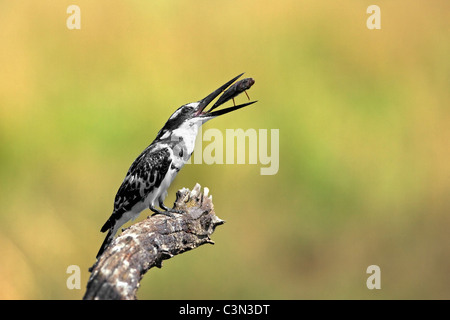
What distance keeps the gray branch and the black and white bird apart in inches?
7.1

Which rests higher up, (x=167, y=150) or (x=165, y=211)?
(x=167, y=150)

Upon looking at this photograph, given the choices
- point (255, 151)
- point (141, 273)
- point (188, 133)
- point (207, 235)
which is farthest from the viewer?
point (255, 151)

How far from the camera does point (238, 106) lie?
13.3ft

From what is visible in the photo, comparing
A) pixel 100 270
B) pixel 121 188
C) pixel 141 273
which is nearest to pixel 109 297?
pixel 100 270

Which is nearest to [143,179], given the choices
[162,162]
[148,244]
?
[162,162]

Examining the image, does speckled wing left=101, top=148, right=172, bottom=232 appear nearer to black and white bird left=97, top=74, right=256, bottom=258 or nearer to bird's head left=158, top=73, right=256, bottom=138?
black and white bird left=97, top=74, right=256, bottom=258

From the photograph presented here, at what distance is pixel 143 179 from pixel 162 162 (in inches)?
7.2

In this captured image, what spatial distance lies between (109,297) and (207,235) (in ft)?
3.93

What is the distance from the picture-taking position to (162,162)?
3934 mm

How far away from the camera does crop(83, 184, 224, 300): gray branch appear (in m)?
2.74

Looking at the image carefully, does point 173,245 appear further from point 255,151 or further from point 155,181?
point 255,151

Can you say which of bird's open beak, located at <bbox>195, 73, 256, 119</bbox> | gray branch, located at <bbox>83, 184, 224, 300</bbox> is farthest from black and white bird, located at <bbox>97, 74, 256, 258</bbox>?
gray branch, located at <bbox>83, 184, 224, 300</bbox>

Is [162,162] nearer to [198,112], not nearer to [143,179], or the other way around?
[143,179]

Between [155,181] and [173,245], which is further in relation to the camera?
[155,181]
